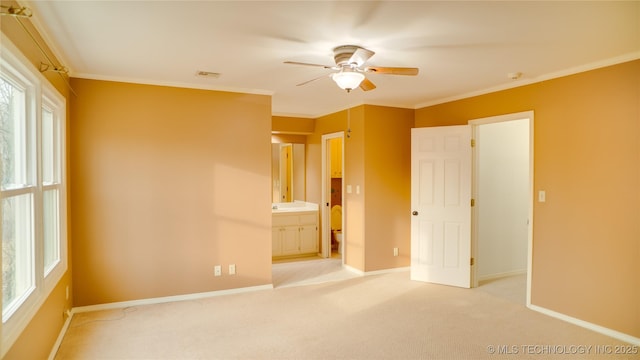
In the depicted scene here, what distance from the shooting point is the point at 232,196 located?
4383 mm

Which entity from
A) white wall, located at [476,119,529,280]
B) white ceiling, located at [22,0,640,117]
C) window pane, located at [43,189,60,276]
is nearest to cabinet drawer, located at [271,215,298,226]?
white ceiling, located at [22,0,640,117]

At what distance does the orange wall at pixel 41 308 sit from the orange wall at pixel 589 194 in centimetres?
424

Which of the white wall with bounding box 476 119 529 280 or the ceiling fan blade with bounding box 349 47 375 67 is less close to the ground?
the ceiling fan blade with bounding box 349 47 375 67

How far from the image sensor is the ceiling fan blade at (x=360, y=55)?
2.61 metres

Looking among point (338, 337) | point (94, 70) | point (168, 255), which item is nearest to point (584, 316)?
point (338, 337)

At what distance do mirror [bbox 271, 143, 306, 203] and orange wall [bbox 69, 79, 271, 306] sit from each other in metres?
2.30

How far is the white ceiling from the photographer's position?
2270mm

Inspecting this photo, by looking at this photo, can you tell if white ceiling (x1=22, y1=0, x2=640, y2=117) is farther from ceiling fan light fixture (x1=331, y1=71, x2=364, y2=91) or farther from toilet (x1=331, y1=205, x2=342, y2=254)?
toilet (x1=331, y1=205, x2=342, y2=254)

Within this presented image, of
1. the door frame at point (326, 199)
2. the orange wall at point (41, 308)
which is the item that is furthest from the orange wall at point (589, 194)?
the orange wall at point (41, 308)

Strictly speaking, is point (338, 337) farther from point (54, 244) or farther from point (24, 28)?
point (24, 28)

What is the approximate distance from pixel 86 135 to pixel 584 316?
5.03 meters

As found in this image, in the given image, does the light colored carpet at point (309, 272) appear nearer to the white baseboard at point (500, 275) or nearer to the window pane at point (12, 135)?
the white baseboard at point (500, 275)

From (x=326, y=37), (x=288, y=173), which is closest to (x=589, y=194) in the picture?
(x=326, y=37)

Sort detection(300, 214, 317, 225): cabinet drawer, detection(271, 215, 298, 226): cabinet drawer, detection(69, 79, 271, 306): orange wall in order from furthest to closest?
1. detection(300, 214, 317, 225): cabinet drawer
2. detection(271, 215, 298, 226): cabinet drawer
3. detection(69, 79, 271, 306): orange wall
